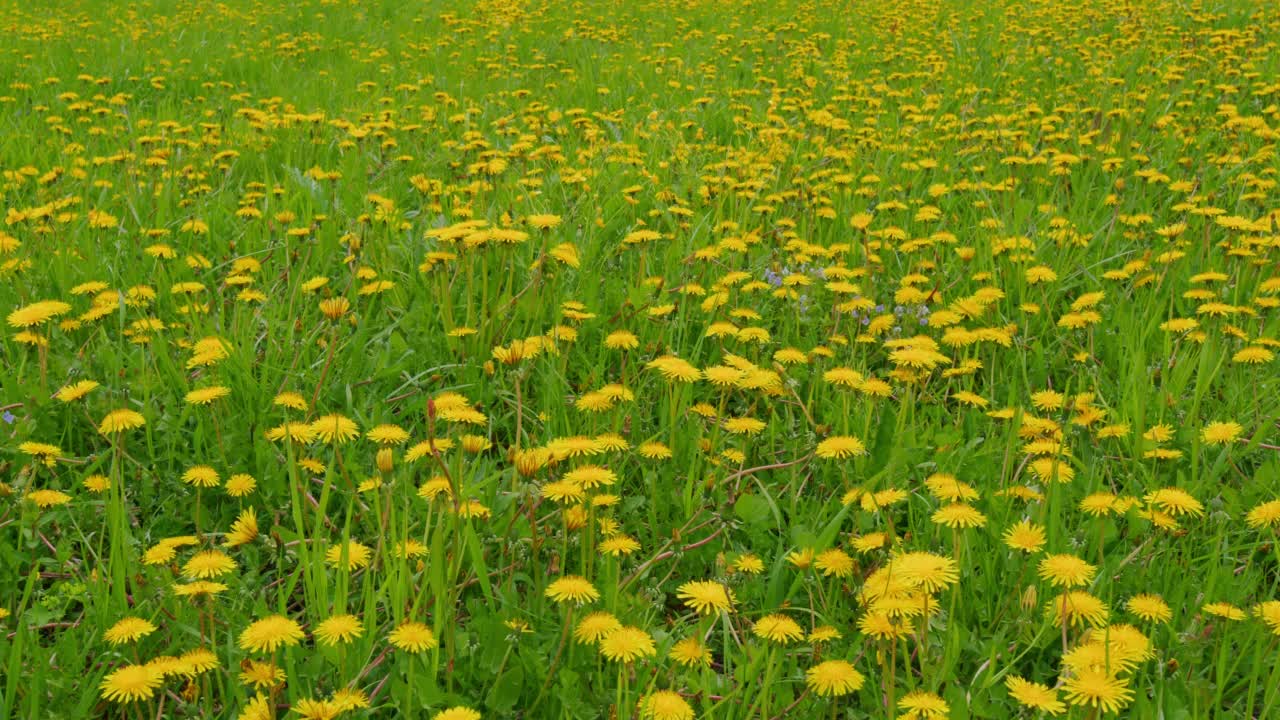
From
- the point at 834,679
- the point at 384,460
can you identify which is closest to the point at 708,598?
the point at 834,679

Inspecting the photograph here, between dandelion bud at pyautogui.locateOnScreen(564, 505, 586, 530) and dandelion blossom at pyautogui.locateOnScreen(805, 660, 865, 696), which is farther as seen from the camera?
dandelion bud at pyautogui.locateOnScreen(564, 505, 586, 530)

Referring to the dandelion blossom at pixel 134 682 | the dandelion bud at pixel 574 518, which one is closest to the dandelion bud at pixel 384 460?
the dandelion bud at pixel 574 518

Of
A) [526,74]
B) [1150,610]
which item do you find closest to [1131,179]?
[1150,610]

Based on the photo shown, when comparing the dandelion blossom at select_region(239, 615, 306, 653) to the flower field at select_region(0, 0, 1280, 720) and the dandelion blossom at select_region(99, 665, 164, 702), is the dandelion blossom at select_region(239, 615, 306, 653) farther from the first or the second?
the dandelion blossom at select_region(99, 665, 164, 702)

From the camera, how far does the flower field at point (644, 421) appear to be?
5.16ft

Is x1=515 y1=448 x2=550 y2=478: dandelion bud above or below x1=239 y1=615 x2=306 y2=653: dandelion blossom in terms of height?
above

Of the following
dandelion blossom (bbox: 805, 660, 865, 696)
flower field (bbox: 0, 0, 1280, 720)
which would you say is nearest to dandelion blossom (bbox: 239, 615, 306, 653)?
flower field (bbox: 0, 0, 1280, 720)

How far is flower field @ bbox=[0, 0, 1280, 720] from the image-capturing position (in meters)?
1.57

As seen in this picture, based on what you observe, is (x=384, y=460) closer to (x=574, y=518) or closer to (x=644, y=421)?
(x=574, y=518)

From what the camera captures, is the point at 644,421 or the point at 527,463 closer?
the point at 527,463

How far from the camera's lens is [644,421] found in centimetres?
239

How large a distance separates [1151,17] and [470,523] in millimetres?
7229

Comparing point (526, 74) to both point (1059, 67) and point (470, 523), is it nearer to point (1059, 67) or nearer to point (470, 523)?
point (1059, 67)

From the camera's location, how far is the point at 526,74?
6379 millimetres
